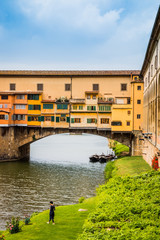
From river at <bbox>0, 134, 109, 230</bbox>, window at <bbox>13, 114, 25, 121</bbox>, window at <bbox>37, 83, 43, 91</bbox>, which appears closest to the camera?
river at <bbox>0, 134, 109, 230</bbox>

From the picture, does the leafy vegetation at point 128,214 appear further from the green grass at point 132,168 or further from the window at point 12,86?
the window at point 12,86

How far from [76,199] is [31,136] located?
26382 mm

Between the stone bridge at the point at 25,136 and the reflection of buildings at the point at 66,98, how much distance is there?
49.2 inches

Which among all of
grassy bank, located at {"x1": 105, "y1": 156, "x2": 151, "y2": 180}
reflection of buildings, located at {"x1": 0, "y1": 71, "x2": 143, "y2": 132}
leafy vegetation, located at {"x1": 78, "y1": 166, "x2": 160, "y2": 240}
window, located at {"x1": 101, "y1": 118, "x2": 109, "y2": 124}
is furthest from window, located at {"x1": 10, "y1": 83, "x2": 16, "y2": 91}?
leafy vegetation, located at {"x1": 78, "y1": 166, "x2": 160, "y2": 240}

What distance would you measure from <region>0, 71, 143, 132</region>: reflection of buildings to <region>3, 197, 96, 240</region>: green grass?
1218 inches

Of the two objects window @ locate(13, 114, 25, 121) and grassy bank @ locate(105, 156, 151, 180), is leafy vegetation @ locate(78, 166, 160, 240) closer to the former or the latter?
grassy bank @ locate(105, 156, 151, 180)

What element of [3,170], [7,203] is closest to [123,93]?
[3,170]

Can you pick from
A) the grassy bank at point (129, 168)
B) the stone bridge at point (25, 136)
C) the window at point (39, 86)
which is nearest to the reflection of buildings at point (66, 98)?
the window at point (39, 86)

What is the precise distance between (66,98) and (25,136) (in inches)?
408

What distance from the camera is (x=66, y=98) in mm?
51500

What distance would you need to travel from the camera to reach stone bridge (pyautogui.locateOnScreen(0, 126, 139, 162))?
165 feet

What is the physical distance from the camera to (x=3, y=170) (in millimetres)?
43000

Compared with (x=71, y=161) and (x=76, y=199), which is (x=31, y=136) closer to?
(x=71, y=161)

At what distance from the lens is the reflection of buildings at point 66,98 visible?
49844 millimetres
